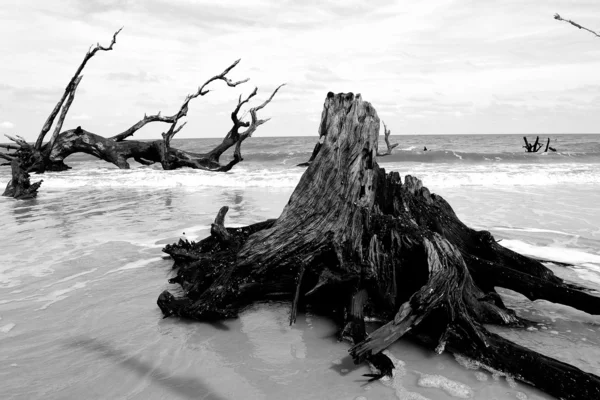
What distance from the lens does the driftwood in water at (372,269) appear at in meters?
2.96

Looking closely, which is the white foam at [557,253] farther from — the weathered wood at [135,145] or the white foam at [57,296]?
the weathered wood at [135,145]

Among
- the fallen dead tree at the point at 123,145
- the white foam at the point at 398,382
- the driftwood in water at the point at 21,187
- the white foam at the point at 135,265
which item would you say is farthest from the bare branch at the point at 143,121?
the white foam at the point at 398,382

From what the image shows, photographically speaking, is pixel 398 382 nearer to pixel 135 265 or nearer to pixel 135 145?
pixel 135 265

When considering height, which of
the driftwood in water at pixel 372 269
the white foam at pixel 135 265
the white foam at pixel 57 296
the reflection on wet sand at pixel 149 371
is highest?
the driftwood in water at pixel 372 269

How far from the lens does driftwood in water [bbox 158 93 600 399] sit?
296 cm

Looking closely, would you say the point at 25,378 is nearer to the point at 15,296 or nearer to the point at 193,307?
the point at 193,307

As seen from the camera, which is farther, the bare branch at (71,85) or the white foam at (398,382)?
the bare branch at (71,85)

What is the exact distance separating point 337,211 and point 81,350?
91.6 inches

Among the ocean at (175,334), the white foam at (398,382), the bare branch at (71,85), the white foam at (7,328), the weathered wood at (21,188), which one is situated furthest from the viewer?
the bare branch at (71,85)

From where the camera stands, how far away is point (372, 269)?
3.56m

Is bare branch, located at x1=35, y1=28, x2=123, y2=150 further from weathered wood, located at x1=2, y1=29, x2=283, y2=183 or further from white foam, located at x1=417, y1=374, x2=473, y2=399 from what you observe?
white foam, located at x1=417, y1=374, x2=473, y2=399

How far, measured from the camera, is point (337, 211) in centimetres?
405

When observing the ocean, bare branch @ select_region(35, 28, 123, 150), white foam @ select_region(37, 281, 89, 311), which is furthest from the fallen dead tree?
white foam @ select_region(37, 281, 89, 311)

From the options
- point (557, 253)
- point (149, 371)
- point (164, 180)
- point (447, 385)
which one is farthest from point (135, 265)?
point (164, 180)
